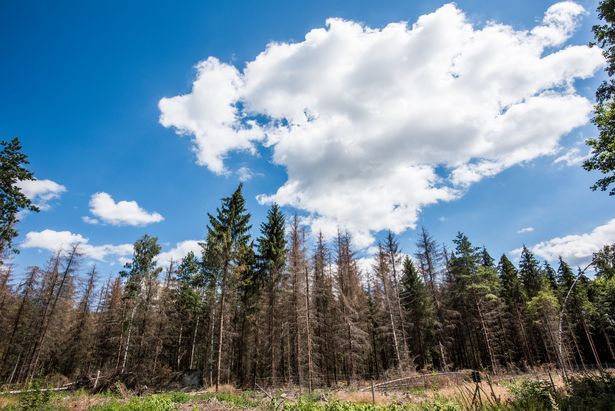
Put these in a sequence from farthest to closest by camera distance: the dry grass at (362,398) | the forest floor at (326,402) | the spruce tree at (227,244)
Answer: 1. the spruce tree at (227,244)
2. the dry grass at (362,398)
3. the forest floor at (326,402)

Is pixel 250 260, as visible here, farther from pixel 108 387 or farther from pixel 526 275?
pixel 526 275

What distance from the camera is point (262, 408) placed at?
12.5 metres

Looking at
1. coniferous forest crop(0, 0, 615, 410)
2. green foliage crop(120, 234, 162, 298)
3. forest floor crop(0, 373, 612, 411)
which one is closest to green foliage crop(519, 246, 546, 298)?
coniferous forest crop(0, 0, 615, 410)

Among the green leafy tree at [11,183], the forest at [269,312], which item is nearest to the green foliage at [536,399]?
the forest at [269,312]

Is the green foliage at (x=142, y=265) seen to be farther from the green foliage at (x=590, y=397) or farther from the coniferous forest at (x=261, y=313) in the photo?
the green foliage at (x=590, y=397)

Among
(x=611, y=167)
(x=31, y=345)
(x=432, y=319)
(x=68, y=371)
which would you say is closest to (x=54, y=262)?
(x=31, y=345)

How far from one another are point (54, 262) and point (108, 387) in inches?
843

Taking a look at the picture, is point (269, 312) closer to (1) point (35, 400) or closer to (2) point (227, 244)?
(2) point (227, 244)

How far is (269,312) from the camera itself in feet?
89.3

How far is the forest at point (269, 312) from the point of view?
26250 mm

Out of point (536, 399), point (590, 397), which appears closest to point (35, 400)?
point (536, 399)

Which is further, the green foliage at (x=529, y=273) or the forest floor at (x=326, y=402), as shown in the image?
the green foliage at (x=529, y=273)

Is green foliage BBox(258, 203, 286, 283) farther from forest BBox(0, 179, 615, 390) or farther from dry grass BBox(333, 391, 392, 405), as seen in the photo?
dry grass BBox(333, 391, 392, 405)

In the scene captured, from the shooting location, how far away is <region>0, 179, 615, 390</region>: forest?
26250 mm
